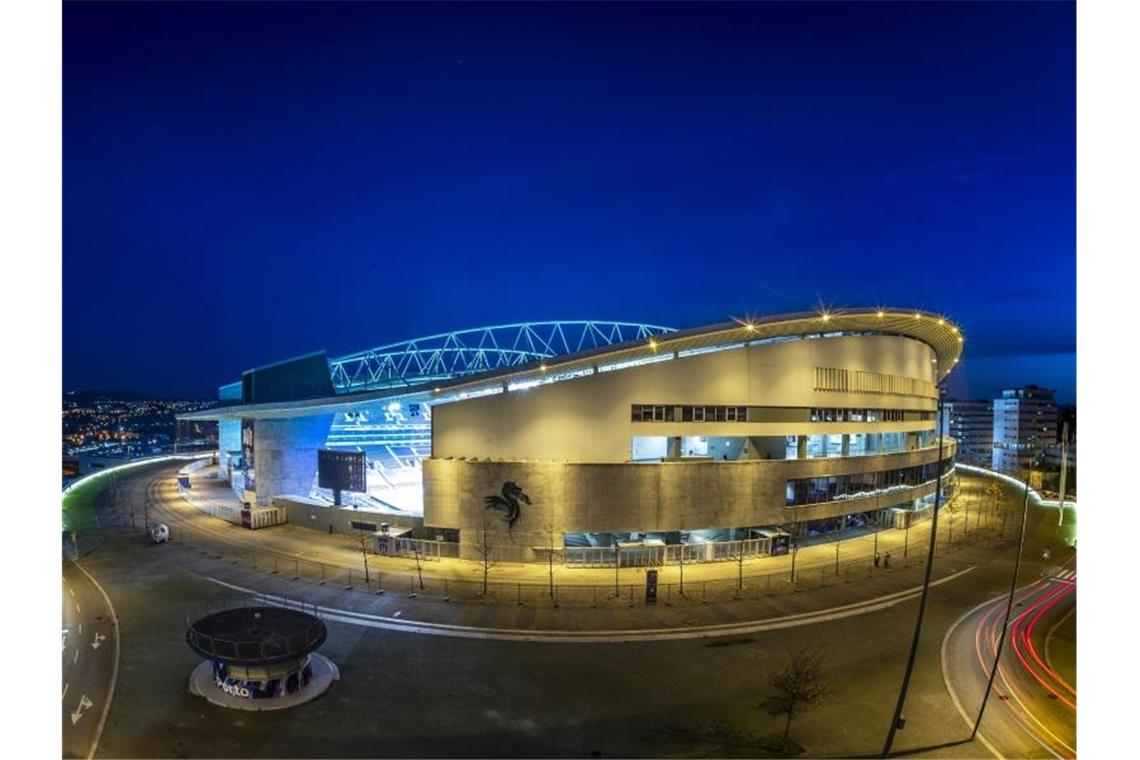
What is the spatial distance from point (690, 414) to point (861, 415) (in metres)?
18.3

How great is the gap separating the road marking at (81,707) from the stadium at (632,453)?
2002cm

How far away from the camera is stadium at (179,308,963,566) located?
39.2 metres

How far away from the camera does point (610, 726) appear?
19391 mm

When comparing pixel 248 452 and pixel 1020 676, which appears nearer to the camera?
pixel 1020 676

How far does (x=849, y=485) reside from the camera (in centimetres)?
4828

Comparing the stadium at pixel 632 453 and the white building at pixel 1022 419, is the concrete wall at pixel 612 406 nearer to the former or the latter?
the stadium at pixel 632 453

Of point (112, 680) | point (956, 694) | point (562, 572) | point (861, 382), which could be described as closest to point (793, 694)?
point (956, 694)

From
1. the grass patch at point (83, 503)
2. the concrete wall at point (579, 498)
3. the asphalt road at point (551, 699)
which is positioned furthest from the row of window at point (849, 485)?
the grass patch at point (83, 503)

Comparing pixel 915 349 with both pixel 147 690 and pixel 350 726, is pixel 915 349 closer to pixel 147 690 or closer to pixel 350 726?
pixel 350 726

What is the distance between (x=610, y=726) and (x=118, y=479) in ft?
279

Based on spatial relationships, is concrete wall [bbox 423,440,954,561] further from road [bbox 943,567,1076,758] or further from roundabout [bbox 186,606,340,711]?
roundabout [bbox 186,606,340,711]

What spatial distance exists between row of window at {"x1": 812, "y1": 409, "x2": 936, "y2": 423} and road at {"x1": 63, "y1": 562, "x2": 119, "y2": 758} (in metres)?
43.0

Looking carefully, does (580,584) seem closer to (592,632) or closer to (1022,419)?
(592,632)

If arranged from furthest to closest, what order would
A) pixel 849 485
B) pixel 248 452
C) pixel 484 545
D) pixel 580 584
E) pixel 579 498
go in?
pixel 248 452 < pixel 849 485 < pixel 579 498 < pixel 484 545 < pixel 580 584
